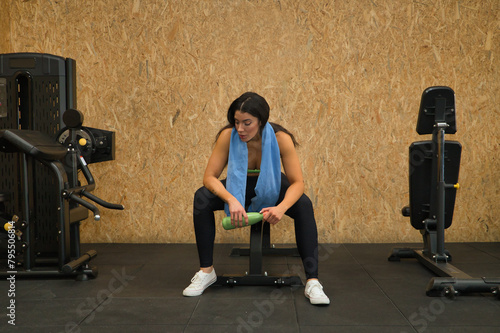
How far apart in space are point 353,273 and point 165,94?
1.90 meters

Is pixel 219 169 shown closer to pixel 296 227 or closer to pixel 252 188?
pixel 252 188

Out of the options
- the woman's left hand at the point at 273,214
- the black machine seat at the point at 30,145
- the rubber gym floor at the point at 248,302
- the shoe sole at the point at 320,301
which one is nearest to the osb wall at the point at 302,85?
the rubber gym floor at the point at 248,302

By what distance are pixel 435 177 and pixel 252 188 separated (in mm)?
1096

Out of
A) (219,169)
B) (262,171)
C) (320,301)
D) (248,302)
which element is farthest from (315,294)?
(219,169)

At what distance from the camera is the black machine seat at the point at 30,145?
93.3 inches

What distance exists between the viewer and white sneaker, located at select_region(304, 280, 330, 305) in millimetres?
2039

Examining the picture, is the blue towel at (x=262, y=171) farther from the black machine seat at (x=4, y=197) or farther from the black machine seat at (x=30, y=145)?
the black machine seat at (x=4, y=197)

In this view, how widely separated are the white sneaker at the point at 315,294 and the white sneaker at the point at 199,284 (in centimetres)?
49

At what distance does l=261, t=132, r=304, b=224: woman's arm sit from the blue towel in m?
0.04

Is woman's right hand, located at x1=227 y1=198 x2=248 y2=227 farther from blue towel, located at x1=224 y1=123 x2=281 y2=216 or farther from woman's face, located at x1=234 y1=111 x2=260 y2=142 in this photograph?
woman's face, located at x1=234 y1=111 x2=260 y2=142

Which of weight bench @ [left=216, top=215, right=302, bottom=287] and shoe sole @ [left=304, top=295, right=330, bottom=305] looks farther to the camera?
weight bench @ [left=216, top=215, right=302, bottom=287]

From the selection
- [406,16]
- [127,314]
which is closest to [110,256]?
[127,314]

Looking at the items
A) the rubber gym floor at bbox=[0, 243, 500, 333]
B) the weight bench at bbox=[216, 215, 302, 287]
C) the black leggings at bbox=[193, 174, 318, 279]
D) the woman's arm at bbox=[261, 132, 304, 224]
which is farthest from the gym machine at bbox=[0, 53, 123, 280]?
the woman's arm at bbox=[261, 132, 304, 224]

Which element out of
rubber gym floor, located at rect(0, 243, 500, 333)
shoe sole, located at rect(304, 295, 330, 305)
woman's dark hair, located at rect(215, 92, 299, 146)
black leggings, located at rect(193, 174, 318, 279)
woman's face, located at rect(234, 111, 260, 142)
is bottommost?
rubber gym floor, located at rect(0, 243, 500, 333)
